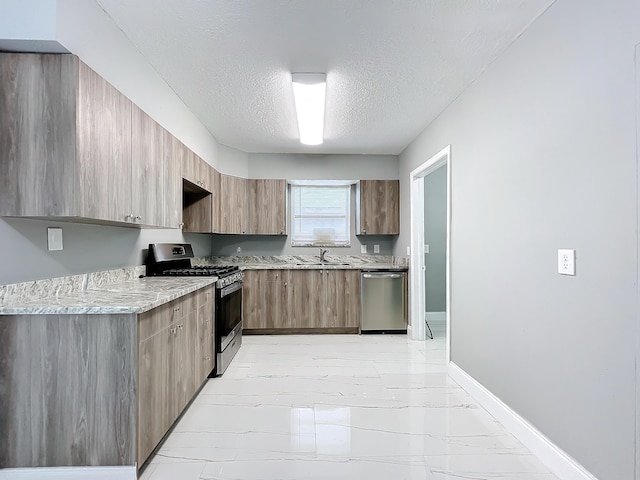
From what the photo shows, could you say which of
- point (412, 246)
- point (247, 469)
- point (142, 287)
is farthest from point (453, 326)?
point (142, 287)

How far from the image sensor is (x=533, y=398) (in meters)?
2.07

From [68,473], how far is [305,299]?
3.28 metres

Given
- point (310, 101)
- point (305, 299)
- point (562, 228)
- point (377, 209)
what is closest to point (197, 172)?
point (310, 101)

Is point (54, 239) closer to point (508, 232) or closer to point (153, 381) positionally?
point (153, 381)

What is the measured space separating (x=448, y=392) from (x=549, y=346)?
1166 millimetres

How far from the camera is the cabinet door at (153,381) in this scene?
70.2 inches

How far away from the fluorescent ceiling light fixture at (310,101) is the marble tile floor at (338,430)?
245cm

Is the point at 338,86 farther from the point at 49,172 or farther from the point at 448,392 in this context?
the point at 448,392

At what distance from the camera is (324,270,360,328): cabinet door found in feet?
15.8

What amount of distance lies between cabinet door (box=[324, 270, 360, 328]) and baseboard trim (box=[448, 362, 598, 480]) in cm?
205

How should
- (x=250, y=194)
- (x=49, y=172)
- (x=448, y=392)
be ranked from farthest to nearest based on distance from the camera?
(x=250, y=194)
(x=448, y=392)
(x=49, y=172)

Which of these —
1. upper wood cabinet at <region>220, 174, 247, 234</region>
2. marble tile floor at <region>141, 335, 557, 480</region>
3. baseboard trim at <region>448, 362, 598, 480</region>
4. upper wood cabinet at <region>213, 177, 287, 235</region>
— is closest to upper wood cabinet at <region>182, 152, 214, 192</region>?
upper wood cabinet at <region>220, 174, 247, 234</region>

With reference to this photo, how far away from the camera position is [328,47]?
2.41 m

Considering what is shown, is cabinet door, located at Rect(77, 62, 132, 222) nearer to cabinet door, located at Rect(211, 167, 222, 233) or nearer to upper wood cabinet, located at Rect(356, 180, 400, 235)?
cabinet door, located at Rect(211, 167, 222, 233)
